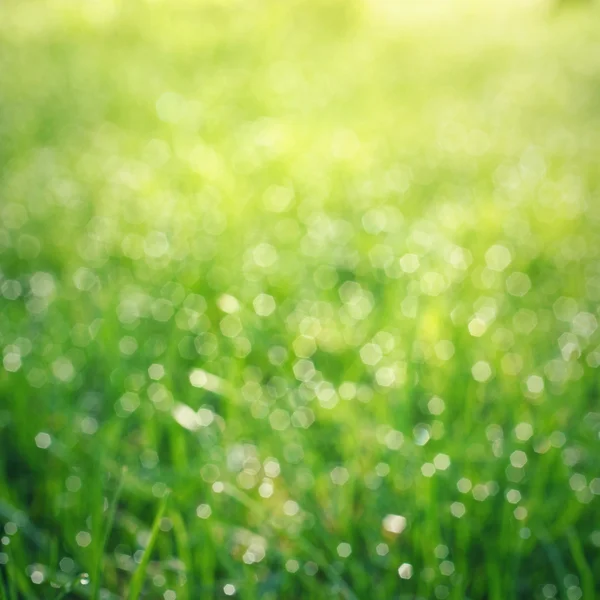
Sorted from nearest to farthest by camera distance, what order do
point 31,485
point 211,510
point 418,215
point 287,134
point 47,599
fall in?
point 47,599 → point 211,510 → point 31,485 → point 418,215 → point 287,134

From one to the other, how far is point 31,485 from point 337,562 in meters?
0.45

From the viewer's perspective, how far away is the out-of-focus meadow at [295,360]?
831 millimetres

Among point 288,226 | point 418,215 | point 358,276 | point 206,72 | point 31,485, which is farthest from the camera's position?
point 206,72

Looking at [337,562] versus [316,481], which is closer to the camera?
[337,562]

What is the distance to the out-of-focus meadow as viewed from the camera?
2.73 ft

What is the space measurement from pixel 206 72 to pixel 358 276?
300 centimetres

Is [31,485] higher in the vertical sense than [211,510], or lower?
lower

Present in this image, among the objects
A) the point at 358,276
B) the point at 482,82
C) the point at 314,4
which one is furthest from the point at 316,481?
the point at 314,4

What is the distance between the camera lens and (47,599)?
0.74 m

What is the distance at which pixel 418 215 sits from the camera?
2.04m

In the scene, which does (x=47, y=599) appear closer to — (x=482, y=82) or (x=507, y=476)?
(x=507, y=476)

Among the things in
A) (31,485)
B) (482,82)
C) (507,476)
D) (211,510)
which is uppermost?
(482,82)

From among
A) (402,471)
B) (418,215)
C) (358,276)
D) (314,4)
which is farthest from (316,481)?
(314,4)

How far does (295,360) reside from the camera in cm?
123
